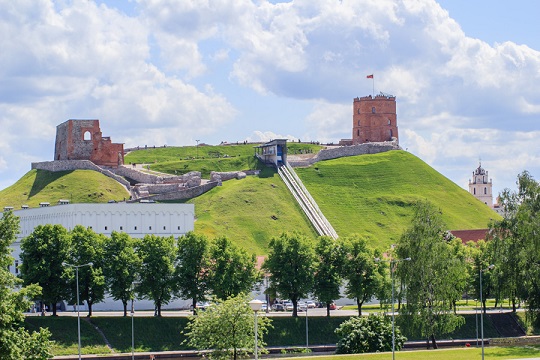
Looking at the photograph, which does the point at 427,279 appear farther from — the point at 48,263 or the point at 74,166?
the point at 74,166

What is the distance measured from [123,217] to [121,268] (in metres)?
30.7

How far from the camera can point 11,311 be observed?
1978 inches

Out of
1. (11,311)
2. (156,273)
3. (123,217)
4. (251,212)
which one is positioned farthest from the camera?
(251,212)

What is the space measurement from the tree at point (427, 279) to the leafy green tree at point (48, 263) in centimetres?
3200

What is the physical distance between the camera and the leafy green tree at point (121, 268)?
99688mm

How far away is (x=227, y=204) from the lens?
517 ft

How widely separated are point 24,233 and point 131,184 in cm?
3997

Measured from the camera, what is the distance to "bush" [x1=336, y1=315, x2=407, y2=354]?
266 feet

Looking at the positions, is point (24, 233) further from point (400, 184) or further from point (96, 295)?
point (400, 184)

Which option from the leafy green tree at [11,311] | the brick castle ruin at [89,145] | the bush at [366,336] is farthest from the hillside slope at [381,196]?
the leafy green tree at [11,311]

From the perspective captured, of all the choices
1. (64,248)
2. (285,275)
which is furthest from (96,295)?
(285,275)

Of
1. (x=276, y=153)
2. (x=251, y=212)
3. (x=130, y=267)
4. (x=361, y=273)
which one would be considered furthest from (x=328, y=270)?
(x=276, y=153)

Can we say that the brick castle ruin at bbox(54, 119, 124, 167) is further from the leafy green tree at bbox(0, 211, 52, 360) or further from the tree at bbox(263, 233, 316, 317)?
the leafy green tree at bbox(0, 211, 52, 360)

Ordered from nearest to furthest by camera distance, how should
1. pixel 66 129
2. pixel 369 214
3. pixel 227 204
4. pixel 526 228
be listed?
pixel 526 228 < pixel 227 204 < pixel 369 214 < pixel 66 129
